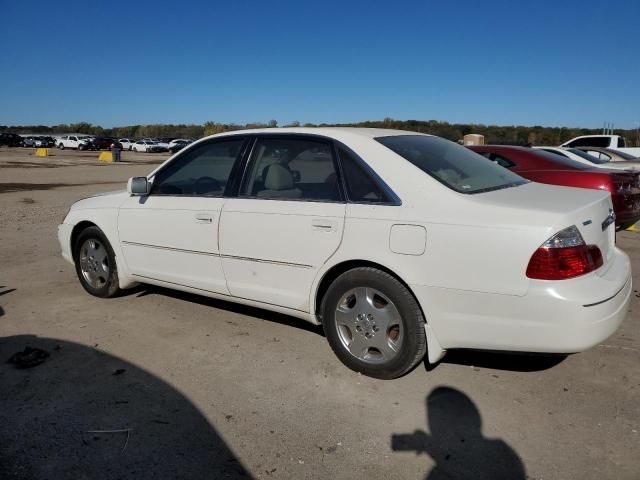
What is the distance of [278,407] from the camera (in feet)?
10.2

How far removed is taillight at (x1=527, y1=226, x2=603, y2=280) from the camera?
→ 2766 mm

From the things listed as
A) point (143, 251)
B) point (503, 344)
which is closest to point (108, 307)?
point (143, 251)

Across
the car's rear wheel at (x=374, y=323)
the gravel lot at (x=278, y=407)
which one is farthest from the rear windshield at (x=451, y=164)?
the gravel lot at (x=278, y=407)

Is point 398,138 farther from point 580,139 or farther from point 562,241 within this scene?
point 580,139

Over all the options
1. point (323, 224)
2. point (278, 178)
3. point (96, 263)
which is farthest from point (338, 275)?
point (96, 263)

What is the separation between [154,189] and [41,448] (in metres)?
2.43

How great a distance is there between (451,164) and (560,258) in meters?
1.13

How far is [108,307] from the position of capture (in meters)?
4.89

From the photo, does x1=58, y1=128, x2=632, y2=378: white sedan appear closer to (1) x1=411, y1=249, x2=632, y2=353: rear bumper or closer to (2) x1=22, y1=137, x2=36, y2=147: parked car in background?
(1) x1=411, y1=249, x2=632, y2=353: rear bumper

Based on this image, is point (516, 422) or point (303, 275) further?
point (303, 275)

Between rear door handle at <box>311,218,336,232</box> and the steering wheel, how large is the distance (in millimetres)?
1034

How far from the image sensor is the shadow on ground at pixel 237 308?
14.6 feet

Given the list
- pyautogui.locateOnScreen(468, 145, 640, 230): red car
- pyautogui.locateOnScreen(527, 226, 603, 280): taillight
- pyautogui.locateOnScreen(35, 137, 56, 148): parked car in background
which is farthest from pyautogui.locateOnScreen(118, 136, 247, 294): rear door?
pyautogui.locateOnScreen(35, 137, 56, 148): parked car in background

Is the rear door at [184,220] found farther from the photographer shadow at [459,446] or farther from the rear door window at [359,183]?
the photographer shadow at [459,446]
